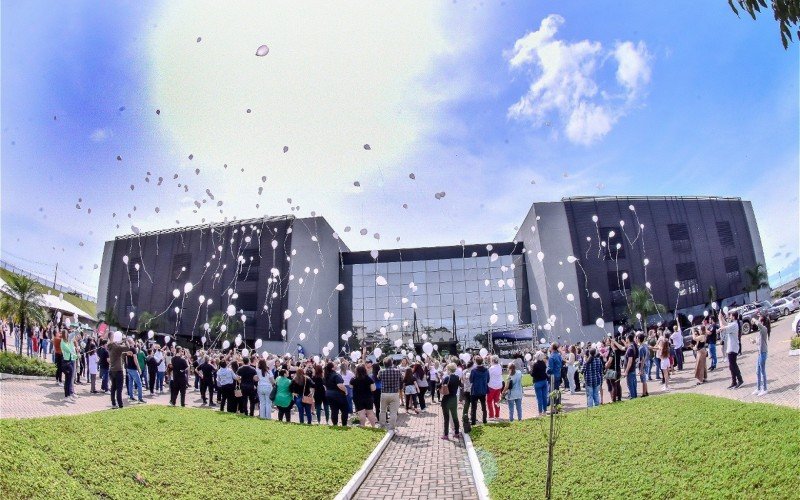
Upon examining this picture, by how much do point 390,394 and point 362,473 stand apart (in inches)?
181

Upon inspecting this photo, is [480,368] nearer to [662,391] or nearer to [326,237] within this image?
[662,391]

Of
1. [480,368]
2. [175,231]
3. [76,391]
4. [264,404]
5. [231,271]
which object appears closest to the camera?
[480,368]

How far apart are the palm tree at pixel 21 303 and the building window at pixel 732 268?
5852cm

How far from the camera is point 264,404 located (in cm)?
1362

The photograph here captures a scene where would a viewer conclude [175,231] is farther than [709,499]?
Yes

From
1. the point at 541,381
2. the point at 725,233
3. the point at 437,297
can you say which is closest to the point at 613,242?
the point at 725,233

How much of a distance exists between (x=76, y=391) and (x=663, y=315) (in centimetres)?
4620

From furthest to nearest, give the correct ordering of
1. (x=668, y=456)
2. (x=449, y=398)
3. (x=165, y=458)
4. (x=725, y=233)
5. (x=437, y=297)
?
1. (x=437, y=297)
2. (x=725, y=233)
3. (x=449, y=398)
4. (x=165, y=458)
5. (x=668, y=456)

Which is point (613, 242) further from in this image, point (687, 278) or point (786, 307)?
point (786, 307)

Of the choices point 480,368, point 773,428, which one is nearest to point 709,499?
point 773,428

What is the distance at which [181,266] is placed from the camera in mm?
52000

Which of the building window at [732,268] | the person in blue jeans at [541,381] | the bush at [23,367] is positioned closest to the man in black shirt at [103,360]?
the bush at [23,367]

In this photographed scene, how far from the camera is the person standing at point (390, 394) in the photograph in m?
12.7

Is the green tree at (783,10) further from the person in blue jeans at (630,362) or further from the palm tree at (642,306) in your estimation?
the palm tree at (642,306)
